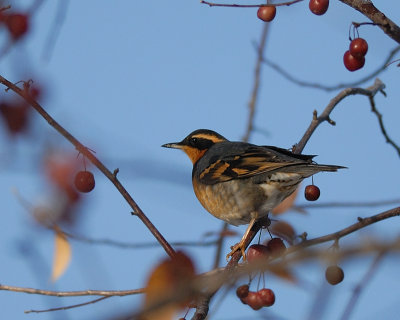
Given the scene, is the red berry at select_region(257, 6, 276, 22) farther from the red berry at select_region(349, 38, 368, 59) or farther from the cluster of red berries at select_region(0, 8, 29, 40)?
the cluster of red berries at select_region(0, 8, 29, 40)

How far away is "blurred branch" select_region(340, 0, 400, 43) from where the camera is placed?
3.07 m

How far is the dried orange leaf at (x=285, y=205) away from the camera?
5.01 metres

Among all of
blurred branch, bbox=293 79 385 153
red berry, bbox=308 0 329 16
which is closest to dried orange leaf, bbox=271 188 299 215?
blurred branch, bbox=293 79 385 153

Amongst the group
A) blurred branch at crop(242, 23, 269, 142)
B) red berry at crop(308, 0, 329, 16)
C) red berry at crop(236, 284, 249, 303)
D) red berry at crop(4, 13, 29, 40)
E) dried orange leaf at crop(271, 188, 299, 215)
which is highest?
blurred branch at crop(242, 23, 269, 142)

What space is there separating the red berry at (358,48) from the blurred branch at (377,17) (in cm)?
120

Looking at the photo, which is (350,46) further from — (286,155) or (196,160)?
(196,160)

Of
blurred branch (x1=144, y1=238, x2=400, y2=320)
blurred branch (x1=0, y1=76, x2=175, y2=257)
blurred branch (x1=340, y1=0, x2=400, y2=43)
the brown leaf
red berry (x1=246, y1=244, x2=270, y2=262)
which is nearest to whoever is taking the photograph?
blurred branch (x1=144, y1=238, x2=400, y2=320)

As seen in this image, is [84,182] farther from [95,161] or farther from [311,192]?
[311,192]

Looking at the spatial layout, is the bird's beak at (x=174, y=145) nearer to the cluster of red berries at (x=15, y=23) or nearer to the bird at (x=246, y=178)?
the bird at (x=246, y=178)

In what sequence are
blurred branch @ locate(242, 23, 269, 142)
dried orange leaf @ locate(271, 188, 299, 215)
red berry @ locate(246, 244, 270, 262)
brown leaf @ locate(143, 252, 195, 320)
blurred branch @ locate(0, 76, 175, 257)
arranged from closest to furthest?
brown leaf @ locate(143, 252, 195, 320)
blurred branch @ locate(0, 76, 175, 257)
red berry @ locate(246, 244, 270, 262)
dried orange leaf @ locate(271, 188, 299, 215)
blurred branch @ locate(242, 23, 269, 142)

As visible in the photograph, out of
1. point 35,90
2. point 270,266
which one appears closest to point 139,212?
point 35,90

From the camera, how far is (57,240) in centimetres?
393

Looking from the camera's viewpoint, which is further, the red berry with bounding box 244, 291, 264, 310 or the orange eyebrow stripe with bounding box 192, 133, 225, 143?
the orange eyebrow stripe with bounding box 192, 133, 225, 143

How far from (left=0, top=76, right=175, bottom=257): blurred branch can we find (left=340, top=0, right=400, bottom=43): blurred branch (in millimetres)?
1649
